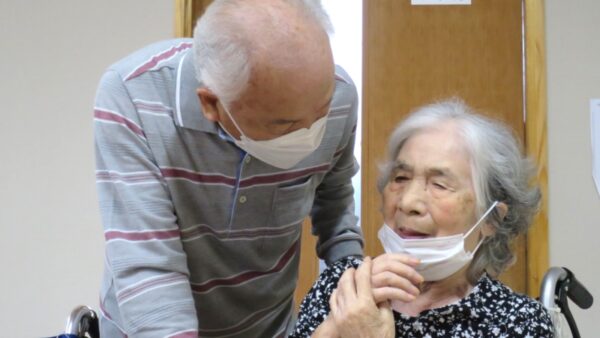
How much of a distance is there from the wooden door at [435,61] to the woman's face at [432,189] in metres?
1.09

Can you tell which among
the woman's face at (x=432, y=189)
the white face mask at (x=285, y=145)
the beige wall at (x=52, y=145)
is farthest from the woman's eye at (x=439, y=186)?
the beige wall at (x=52, y=145)

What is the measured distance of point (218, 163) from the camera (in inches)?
46.0

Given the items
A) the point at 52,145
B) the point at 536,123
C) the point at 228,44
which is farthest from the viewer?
the point at 52,145

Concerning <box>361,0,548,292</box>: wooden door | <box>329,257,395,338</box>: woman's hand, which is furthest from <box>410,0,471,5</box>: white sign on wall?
<box>329,257,395,338</box>: woman's hand

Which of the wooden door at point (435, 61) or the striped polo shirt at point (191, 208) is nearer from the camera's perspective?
the striped polo shirt at point (191, 208)

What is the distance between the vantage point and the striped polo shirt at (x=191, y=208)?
1.02m

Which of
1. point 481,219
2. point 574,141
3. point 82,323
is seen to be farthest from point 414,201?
point 574,141

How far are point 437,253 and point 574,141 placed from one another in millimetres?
1457

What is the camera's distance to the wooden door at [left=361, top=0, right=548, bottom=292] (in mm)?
2500

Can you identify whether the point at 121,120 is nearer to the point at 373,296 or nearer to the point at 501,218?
the point at 373,296

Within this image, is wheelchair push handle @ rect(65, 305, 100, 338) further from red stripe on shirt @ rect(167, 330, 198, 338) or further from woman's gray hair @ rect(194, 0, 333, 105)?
woman's gray hair @ rect(194, 0, 333, 105)

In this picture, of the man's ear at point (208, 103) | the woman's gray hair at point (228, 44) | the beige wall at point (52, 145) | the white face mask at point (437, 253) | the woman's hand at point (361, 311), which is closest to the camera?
the woman's gray hair at point (228, 44)

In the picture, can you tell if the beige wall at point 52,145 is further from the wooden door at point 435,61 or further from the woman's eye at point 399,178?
the woman's eye at point 399,178

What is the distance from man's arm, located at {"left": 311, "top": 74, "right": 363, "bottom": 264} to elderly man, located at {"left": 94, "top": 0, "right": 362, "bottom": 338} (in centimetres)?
2
